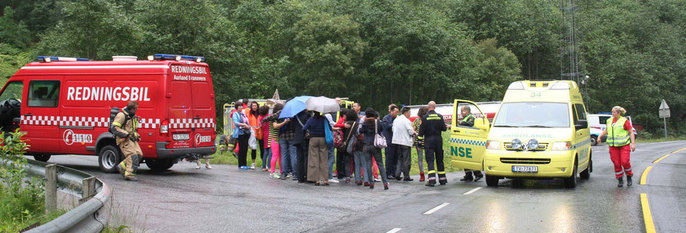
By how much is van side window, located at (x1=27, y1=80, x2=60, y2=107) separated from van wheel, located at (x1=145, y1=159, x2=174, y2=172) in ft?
8.26

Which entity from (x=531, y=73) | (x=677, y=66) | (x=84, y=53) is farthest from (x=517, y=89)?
(x=677, y=66)

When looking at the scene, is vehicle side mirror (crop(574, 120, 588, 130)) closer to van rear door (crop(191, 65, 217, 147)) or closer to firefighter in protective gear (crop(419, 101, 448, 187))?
firefighter in protective gear (crop(419, 101, 448, 187))

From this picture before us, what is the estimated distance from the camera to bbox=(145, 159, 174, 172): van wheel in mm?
16375

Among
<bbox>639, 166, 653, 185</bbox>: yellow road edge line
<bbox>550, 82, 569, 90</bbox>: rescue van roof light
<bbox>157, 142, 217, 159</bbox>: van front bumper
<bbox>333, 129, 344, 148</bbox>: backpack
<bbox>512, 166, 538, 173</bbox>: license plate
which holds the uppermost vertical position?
<bbox>550, 82, 569, 90</bbox>: rescue van roof light

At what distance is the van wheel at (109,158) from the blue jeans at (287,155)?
11.6ft

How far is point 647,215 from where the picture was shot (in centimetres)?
1021

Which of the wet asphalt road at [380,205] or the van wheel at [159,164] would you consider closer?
the wet asphalt road at [380,205]

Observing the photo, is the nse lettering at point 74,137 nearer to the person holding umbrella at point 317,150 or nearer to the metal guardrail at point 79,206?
the person holding umbrella at point 317,150

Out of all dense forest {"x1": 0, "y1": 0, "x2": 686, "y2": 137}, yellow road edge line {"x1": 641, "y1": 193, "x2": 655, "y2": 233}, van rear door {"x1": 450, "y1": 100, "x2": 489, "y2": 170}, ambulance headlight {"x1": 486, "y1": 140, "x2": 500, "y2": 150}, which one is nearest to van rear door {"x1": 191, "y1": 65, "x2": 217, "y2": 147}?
van rear door {"x1": 450, "y1": 100, "x2": 489, "y2": 170}

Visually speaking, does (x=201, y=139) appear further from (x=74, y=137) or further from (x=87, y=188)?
(x=87, y=188)

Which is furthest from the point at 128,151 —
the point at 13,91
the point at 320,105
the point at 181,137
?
the point at 13,91

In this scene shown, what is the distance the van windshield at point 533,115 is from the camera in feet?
47.9

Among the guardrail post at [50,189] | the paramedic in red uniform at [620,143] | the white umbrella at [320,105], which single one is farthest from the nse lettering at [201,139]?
the paramedic in red uniform at [620,143]

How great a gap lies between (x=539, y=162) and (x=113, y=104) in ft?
29.6
